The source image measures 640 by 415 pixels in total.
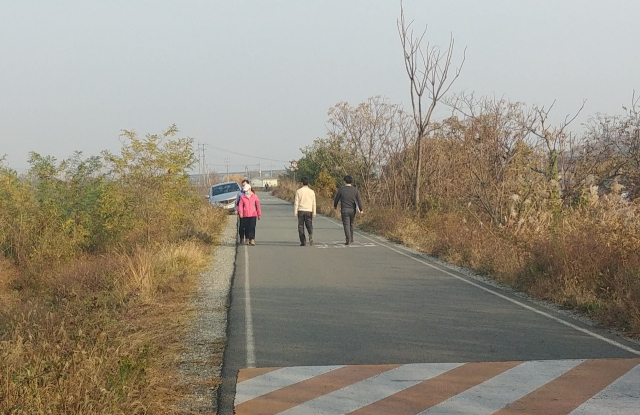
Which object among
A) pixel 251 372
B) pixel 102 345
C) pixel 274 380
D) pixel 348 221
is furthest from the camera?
pixel 348 221

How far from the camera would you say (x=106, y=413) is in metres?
5.25

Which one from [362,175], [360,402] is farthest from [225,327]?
[362,175]

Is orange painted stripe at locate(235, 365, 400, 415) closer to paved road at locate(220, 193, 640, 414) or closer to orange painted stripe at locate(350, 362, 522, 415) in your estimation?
paved road at locate(220, 193, 640, 414)

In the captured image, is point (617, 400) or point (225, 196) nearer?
point (617, 400)

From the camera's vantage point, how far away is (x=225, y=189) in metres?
40.4

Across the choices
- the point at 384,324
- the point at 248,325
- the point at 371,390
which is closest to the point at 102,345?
the point at 371,390

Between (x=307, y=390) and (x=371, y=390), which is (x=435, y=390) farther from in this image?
(x=307, y=390)

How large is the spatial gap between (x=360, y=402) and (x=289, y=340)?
95.2 inches

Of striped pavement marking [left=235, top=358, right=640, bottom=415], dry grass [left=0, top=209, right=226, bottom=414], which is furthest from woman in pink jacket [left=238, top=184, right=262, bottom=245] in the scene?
striped pavement marking [left=235, top=358, right=640, bottom=415]

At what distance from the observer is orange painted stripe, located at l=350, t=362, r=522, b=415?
19.0 feet

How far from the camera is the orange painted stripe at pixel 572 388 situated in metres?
5.70

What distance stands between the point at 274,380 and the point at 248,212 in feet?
44.9

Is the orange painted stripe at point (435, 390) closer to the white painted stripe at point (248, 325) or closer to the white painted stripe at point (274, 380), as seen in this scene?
the white painted stripe at point (274, 380)

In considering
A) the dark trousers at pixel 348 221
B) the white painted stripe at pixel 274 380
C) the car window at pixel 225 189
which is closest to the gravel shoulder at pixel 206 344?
the white painted stripe at pixel 274 380
